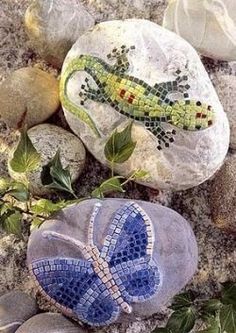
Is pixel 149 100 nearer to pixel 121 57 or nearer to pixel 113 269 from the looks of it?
pixel 121 57

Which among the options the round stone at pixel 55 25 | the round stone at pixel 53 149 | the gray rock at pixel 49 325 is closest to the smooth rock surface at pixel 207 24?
the round stone at pixel 55 25

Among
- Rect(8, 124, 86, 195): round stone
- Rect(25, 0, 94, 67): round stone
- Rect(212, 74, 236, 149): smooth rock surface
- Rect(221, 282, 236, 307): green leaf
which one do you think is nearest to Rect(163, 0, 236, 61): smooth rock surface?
Rect(212, 74, 236, 149): smooth rock surface

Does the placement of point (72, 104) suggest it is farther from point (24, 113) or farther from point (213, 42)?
point (213, 42)

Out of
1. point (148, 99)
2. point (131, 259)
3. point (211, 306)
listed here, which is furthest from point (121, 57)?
point (211, 306)

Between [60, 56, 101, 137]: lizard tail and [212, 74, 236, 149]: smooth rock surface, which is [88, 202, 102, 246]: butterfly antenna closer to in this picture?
[60, 56, 101, 137]: lizard tail

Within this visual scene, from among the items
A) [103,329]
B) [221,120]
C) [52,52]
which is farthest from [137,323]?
[52,52]
